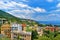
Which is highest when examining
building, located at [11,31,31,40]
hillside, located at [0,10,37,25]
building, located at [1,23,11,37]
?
hillside, located at [0,10,37,25]

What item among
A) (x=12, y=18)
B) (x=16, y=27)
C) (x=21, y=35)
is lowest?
(x=21, y=35)

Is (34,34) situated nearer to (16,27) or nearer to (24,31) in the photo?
(24,31)

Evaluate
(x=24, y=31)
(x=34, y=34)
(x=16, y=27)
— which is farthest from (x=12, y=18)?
(x=34, y=34)

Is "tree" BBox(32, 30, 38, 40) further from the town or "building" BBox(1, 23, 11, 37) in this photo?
"building" BBox(1, 23, 11, 37)

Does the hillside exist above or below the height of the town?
above

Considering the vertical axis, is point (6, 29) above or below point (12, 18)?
below

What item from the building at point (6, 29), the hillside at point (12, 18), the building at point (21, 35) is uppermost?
the hillside at point (12, 18)

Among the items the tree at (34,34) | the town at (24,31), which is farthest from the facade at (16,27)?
the tree at (34,34)

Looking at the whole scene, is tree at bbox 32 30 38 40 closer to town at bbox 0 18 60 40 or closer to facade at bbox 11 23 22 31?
town at bbox 0 18 60 40

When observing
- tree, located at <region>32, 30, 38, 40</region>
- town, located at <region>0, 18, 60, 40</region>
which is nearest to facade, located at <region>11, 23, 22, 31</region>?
town, located at <region>0, 18, 60, 40</region>

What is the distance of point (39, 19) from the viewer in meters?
1.94

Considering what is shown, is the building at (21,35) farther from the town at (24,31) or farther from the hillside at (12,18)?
the hillside at (12,18)

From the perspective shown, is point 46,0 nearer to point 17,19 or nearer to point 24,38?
point 17,19

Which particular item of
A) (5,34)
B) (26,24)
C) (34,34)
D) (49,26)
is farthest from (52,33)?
(5,34)
